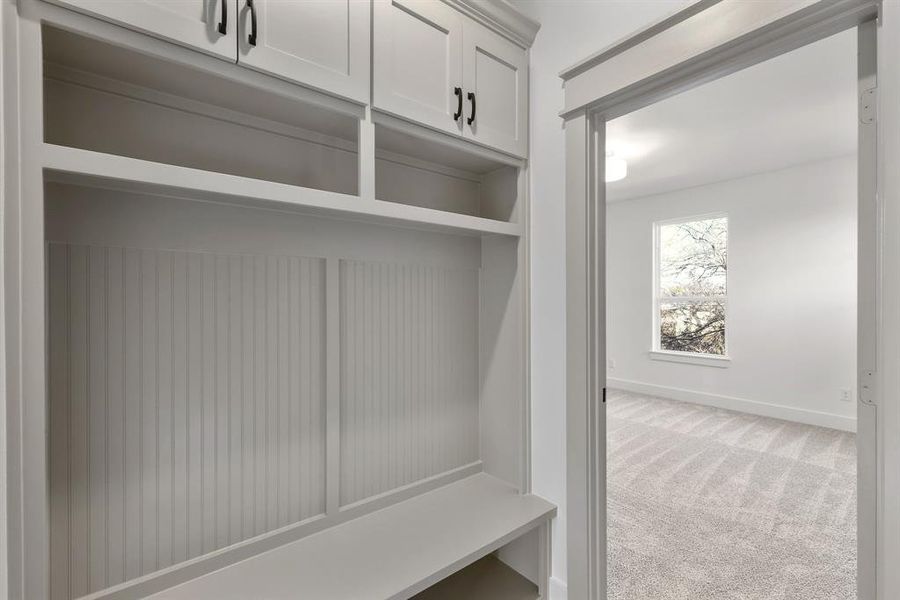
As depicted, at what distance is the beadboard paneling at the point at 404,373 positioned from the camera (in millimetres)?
1596

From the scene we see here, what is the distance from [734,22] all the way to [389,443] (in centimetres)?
183

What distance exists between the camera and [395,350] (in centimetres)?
172

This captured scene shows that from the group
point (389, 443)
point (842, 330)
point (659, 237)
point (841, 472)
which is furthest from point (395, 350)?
point (659, 237)

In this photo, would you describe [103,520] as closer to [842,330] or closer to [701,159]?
[701,159]

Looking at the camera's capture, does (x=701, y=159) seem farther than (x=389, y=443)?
Yes

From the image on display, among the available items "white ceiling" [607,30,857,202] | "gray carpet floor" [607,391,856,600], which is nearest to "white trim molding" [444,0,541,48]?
"white ceiling" [607,30,857,202]

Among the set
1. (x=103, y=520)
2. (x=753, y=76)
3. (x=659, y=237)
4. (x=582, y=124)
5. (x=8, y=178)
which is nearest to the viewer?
(x=8, y=178)

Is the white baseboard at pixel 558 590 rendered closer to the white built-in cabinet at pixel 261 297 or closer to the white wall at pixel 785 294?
the white built-in cabinet at pixel 261 297

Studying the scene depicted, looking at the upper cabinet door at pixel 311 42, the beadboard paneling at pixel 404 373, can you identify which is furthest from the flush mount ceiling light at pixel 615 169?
the upper cabinet door at pixel 311 42

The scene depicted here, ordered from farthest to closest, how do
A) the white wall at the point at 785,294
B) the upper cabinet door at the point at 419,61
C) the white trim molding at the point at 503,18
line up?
1. the white wall at the point at 785,294
2. the white trim molding at the point at 503,18
3. the upper cabinet door at the point at 419,61

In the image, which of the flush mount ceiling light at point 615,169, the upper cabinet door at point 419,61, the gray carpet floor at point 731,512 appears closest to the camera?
the upper cabinet door at point 419,61

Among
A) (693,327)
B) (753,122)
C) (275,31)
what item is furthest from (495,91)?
(693,327)

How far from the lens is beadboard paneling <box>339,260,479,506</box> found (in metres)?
1.60

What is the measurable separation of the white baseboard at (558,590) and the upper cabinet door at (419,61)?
6.09ft
